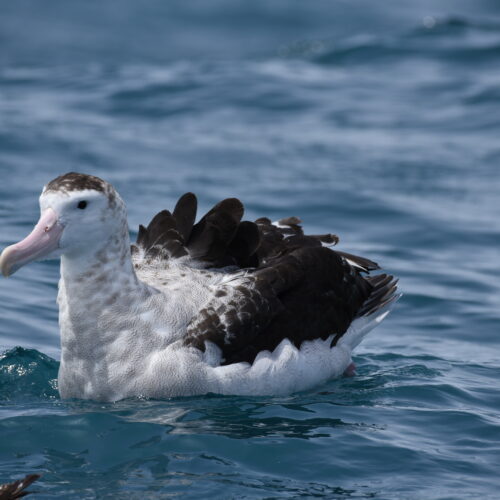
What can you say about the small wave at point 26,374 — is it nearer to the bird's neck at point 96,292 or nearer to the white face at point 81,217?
the bird's neck at point 96,292

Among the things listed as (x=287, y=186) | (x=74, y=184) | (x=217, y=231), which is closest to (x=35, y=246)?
(x=74, y=184)

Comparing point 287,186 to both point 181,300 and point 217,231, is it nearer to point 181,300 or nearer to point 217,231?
point 217,231

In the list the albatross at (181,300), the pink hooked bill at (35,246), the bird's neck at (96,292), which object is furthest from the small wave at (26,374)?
the pink hooked bill at (35,246)

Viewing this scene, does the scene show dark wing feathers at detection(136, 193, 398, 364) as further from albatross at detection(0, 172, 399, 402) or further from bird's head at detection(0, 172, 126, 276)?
bird's head at detection(0, 172, 126, 276)

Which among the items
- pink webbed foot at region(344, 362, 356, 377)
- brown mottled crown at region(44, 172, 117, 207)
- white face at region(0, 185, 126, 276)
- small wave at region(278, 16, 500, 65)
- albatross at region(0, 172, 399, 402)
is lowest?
pink webbed foot at region(344, 362, 356, 377)

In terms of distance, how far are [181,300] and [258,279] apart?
2.36ft

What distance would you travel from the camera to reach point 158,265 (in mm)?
10211

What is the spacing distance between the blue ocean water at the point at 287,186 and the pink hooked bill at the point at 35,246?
1.26m

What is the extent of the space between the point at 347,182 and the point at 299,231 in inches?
287

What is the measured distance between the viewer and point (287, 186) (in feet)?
59.4

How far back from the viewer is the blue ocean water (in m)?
8.59

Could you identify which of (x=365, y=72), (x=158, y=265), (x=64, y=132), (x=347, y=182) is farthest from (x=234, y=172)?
(x=158, y=265)

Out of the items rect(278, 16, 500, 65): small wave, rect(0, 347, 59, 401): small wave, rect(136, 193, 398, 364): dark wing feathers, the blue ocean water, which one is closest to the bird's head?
rect(136, 193, 398, 364): dark wing feathers

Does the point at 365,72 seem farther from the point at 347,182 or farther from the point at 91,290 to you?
the point at 91,290
